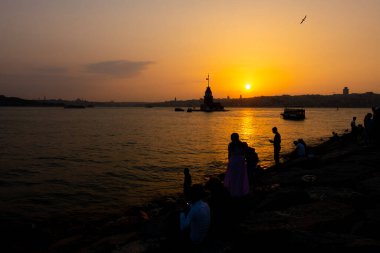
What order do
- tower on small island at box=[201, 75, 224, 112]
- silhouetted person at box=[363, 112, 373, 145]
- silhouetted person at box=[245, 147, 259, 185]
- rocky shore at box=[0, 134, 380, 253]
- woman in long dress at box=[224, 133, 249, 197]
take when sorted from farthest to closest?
tower on small island at box=[201, 75, 224, 112], silhouetted person at box=[363, 112, 373, 145], silhouetted person at box=[245, 147, 259, 185], woman in long dress at box=[224, 133, 249, 197], rocky shore at box=[0, 134, 380, 253]

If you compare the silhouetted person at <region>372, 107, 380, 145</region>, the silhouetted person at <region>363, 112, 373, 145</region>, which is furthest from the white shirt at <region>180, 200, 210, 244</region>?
the silhouetted person at <region>363, 112, 373, 145</region>

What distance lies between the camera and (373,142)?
2030 cm

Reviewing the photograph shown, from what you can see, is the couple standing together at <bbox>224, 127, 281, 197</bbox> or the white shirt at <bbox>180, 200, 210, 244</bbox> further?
the couple standing together at <bbox>224, 127, 281, 197</bbox>

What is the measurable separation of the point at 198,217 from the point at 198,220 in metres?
0.05

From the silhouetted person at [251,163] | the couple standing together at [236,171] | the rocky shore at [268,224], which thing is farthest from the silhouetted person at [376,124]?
the couple standing together at [236,171]

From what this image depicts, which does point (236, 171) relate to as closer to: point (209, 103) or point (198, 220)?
point (198, 220)

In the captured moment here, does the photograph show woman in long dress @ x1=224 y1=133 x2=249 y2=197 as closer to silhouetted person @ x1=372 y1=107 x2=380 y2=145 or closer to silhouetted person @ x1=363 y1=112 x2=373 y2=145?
silhouetted person @ x1=372 y1=107 x2=380 y2=145

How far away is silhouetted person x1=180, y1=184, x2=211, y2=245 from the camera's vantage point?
21.5 ft

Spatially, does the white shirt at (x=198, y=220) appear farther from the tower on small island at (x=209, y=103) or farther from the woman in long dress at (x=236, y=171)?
the tower on small island at (x=209, y=103)

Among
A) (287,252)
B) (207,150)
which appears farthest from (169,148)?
(287,252)

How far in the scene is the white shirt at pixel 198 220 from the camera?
260 inches

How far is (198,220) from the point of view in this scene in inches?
260

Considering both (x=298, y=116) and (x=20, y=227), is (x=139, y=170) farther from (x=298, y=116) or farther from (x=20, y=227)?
Answer: (x=298, y=116)

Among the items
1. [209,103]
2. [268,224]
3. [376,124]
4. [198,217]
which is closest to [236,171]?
[268,224]
